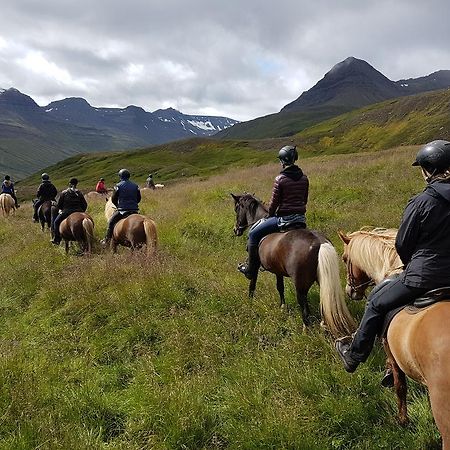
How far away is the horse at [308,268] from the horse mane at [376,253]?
0.36 m

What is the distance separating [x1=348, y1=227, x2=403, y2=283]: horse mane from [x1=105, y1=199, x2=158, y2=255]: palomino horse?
614 cm

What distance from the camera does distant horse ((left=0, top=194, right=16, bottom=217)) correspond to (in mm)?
26656

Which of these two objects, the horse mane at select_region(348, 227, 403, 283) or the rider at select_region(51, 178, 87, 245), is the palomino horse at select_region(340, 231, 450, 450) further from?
the rider at select_region(51, 178, 87, 245)

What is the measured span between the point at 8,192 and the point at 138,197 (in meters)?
18.4

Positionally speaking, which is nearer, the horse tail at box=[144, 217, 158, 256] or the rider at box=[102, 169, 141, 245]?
the horse tail at box=[144, 217, 158, 256]

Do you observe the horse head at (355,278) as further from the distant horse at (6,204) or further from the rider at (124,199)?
the distant horse at (6,204)

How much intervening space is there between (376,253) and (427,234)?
7.18ft

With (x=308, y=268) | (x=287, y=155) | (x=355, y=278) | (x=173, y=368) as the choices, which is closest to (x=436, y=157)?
(x=355, y=278)

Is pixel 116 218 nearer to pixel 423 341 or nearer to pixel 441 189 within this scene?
pixel 441 189

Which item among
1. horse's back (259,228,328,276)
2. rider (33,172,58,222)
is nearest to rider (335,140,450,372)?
horse's back (259,228,328,276)

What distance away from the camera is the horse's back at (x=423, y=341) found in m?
3.50

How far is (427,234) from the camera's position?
4086 millimetres

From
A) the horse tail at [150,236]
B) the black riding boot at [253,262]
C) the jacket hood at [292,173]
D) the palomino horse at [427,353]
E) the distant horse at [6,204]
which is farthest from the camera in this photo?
the distant horse at [6,204]

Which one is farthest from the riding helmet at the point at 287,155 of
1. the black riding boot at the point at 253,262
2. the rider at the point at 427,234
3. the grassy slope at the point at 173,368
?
the rider at the point at 427,234
